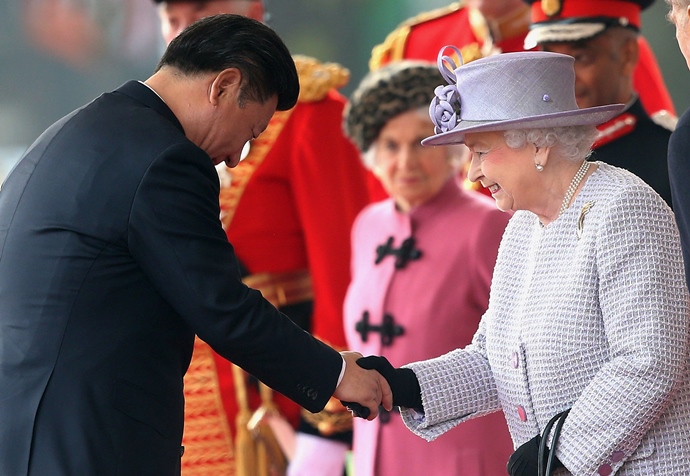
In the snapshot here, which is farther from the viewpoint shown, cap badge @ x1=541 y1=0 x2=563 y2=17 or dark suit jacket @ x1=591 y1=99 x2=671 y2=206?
cap badge @ x1=541 y1=0 x2=563 y2=17

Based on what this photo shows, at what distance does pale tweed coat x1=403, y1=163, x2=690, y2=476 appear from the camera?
7.68ft

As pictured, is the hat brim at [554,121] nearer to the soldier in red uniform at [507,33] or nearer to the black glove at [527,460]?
the black glove at [527,460]

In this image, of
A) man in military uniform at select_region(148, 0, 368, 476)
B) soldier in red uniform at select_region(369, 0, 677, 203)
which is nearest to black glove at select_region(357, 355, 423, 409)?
soldier in red uniform at select_region(369, 0, 677, 203)

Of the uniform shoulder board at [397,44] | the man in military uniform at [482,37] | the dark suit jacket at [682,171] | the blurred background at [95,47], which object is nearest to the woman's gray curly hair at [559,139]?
the dark suit jacket at [682,171]

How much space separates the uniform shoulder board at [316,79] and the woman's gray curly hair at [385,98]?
452mm

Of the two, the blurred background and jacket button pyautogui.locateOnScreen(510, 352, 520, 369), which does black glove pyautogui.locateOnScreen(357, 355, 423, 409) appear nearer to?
jacket button pyautogui.locateOnScreen(510, 352, 520, 369)

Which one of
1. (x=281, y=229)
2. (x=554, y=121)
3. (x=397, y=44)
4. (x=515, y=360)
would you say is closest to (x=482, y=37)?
(x=397, y=44)

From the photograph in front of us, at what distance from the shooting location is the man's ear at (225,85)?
8.59ft

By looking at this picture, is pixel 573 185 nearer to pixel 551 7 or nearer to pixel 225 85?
pixel 225 85

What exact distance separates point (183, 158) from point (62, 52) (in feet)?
10.4

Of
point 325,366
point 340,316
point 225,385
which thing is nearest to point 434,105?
point 325,366

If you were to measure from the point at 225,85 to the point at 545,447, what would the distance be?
1.00 m

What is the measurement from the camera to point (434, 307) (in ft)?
11.0

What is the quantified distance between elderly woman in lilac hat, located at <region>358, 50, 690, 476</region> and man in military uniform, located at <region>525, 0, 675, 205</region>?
34.3 inches
